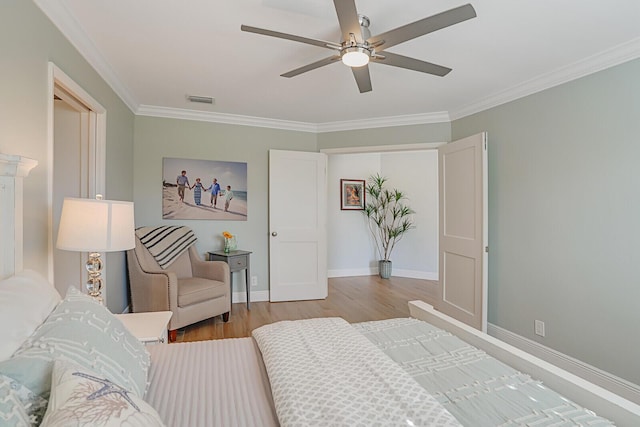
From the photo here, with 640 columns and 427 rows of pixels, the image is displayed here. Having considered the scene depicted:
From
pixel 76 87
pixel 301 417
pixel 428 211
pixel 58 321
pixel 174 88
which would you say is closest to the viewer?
pixel 301 417

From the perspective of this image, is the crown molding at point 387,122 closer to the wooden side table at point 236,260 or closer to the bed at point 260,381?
the wooden side table at point 236,260

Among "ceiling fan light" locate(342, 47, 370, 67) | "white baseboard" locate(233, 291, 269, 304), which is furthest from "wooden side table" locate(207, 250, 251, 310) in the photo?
"ceiling fan light" locate(342, 47, 370, 67)

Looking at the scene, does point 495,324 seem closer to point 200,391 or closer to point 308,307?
point 308,307

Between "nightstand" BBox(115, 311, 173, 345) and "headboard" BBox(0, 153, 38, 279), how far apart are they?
55 cm

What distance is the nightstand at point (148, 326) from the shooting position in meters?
1.71

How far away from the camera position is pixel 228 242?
3904mm

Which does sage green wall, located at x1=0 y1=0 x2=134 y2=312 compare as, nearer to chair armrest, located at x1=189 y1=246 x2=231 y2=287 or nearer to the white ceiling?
the white ceiling

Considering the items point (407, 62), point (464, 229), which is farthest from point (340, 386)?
point (464, 229)

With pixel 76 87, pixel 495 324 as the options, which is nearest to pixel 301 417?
pixel 76 87

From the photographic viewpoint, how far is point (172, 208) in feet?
12.5

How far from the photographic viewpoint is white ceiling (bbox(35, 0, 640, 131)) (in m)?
1.86

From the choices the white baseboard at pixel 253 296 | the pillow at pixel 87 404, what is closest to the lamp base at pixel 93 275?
the pillow at pixel 87 404

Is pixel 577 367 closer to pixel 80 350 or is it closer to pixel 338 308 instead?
pixel 338 308

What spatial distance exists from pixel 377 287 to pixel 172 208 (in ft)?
10.6
